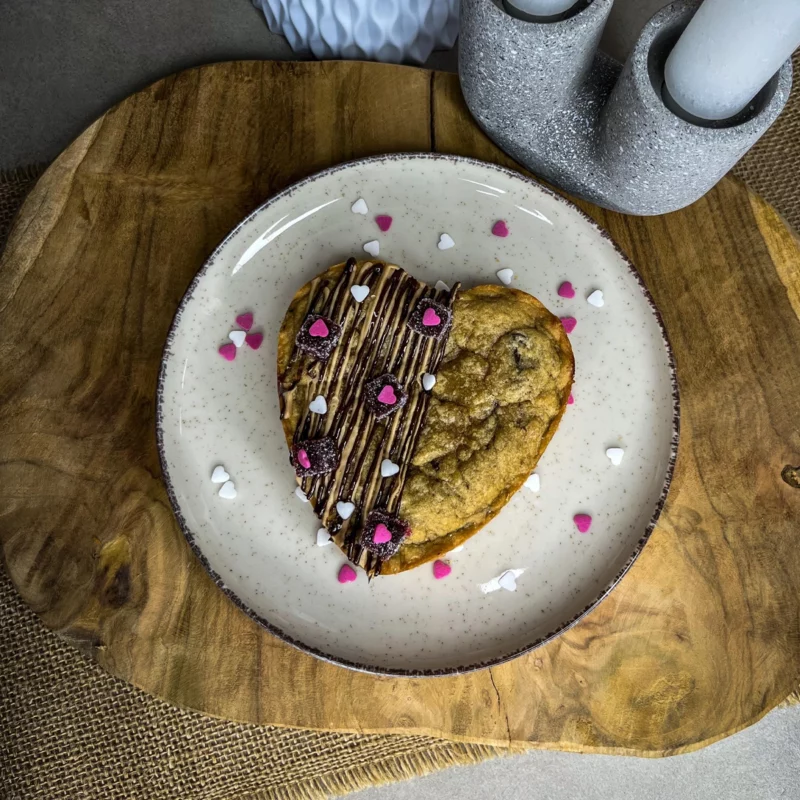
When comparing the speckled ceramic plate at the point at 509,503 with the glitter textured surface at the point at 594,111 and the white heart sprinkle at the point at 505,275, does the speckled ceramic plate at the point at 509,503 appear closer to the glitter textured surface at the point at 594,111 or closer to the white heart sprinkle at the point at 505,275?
the white heart sprinkle at the point at 505,275

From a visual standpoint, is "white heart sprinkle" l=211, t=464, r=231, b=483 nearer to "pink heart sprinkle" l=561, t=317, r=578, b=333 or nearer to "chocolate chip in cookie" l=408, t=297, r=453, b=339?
"chocolate chip in cookie" l=408, t=297, r=453, b=339

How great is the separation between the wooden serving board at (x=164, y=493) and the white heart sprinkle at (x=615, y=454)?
223 millimetres

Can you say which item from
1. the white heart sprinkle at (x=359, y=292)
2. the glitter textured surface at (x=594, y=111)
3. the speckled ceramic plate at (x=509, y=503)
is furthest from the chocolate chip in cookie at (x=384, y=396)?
the glitter textured surface at (x=594, y=111)

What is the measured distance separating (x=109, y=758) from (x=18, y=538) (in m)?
1.18

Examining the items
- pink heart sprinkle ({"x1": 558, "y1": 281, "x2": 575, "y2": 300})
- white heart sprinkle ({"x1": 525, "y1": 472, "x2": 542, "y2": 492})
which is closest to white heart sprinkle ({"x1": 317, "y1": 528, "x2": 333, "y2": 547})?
white heart sprinkle ({"x1": 525, "y1": 472, "x2": 542, "y2": 492})

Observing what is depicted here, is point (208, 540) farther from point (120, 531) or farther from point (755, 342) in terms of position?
point (755, 342)

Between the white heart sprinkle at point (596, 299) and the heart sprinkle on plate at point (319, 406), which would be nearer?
the heart sprinkle on plate at point (319, 406)

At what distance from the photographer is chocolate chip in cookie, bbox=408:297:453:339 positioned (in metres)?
2.43

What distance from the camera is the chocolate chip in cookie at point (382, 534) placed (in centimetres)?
232

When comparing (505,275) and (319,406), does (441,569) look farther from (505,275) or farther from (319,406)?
(505,275)

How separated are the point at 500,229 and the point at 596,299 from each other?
0.45m

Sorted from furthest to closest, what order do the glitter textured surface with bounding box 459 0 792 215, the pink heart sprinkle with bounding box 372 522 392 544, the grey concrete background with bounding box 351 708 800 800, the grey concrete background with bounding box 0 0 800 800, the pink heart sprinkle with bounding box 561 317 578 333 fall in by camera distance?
the grey concrete background with bounding box 351 708 800 800
the grey concrete background with bounding box 0 0 800 800
the pink heart sprinkle with bounding box 561 317 578 333
the pink heart sprinkle with bounding box 372 522 392 544
the glitter textured surface with bounding box 459 0 792 215

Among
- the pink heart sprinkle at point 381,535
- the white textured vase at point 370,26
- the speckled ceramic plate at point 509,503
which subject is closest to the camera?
the pink heart sprinkle at point 381,535

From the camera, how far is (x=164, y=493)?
8.37ft
